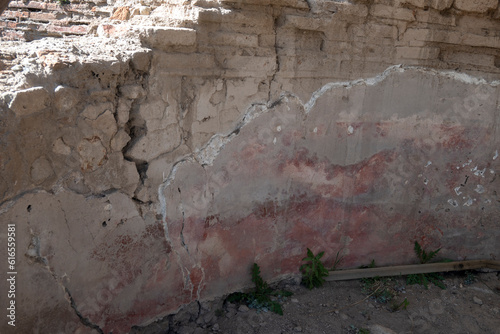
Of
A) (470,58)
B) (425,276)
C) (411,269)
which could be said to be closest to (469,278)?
(425,276)

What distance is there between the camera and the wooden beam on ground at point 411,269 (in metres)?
3.52

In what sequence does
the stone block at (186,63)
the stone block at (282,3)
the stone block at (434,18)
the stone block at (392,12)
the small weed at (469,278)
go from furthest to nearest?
the small weed at (469,278)
the stone block at (434,18)
the stone block at (392,12)
the stone block at (282,3)
the stone block at (186,63)

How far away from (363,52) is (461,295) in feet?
6.46

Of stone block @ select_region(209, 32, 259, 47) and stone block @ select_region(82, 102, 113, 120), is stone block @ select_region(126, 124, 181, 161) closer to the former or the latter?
stone block @ select_region(82, 102, 113, 120)

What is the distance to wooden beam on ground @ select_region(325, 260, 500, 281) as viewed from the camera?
11.6 feet

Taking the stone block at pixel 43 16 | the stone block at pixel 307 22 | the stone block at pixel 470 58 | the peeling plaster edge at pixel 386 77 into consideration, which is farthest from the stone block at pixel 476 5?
the stone block at pixel 43 16

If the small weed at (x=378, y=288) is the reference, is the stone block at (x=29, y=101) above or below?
above

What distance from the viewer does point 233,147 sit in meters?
2.90

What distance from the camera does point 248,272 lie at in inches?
126

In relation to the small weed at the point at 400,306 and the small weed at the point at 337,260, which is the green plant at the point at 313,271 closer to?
the small weed at the point at 337,260

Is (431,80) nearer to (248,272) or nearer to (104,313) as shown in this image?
(248,272)

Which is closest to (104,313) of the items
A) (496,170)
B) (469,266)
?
(469,266)

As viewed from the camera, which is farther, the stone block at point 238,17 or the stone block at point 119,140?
the stone block at point 238,17

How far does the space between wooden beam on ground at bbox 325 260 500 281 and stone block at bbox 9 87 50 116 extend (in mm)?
2307
